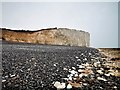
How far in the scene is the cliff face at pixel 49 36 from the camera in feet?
6.01

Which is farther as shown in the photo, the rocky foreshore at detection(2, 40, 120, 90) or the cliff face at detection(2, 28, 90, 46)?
the cliff face at detection(2, 28, 90, 46)

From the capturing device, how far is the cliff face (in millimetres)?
1833

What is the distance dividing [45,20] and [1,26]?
0.41 meters

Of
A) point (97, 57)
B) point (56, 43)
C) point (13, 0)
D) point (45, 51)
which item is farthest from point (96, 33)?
point (13, 0)

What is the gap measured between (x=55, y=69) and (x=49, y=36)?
58cm

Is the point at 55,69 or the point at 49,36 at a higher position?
the point at 49,36

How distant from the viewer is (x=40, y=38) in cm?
189

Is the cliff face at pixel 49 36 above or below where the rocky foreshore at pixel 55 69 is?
above

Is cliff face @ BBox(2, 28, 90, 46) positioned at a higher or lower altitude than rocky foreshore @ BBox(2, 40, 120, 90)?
higher

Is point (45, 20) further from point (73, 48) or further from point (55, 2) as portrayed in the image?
point (73, 48)

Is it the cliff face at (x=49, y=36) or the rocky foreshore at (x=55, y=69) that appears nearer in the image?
the rocky foreshore at (x=55, y=69)

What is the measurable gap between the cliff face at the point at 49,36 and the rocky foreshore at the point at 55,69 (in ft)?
0.42

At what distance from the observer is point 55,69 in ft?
4.52

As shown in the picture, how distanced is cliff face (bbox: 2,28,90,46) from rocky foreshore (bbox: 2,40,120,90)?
5.1 inches
